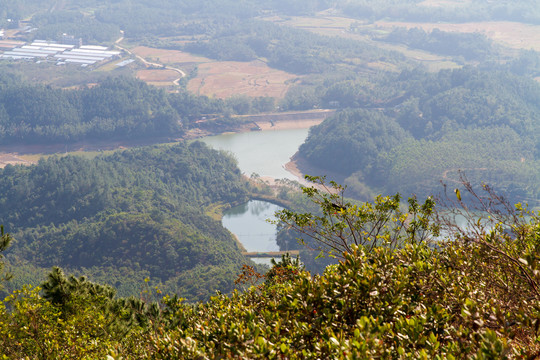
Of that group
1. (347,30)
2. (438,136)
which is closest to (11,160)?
(438,136)

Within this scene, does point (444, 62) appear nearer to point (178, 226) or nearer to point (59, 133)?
point (59, 133)

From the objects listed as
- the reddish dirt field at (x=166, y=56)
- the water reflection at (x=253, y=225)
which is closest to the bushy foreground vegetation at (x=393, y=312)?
the water reflection at (x=253, y=225)

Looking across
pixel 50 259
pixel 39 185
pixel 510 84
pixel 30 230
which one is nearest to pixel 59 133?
pixel 39 185

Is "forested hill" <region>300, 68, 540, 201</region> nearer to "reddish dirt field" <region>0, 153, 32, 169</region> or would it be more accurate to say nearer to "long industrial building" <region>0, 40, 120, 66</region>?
"reddish dirt field" <region>0, 153, 32, 169</region>

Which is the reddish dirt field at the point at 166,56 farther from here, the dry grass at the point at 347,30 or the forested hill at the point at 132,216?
the forested hill at the point at 132,216

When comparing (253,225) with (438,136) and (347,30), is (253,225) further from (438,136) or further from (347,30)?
(347,30)

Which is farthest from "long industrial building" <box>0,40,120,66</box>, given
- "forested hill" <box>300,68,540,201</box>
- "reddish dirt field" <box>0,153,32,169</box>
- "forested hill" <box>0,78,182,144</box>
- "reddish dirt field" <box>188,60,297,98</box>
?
"forested hill" <box>300,68,540,201</box>
